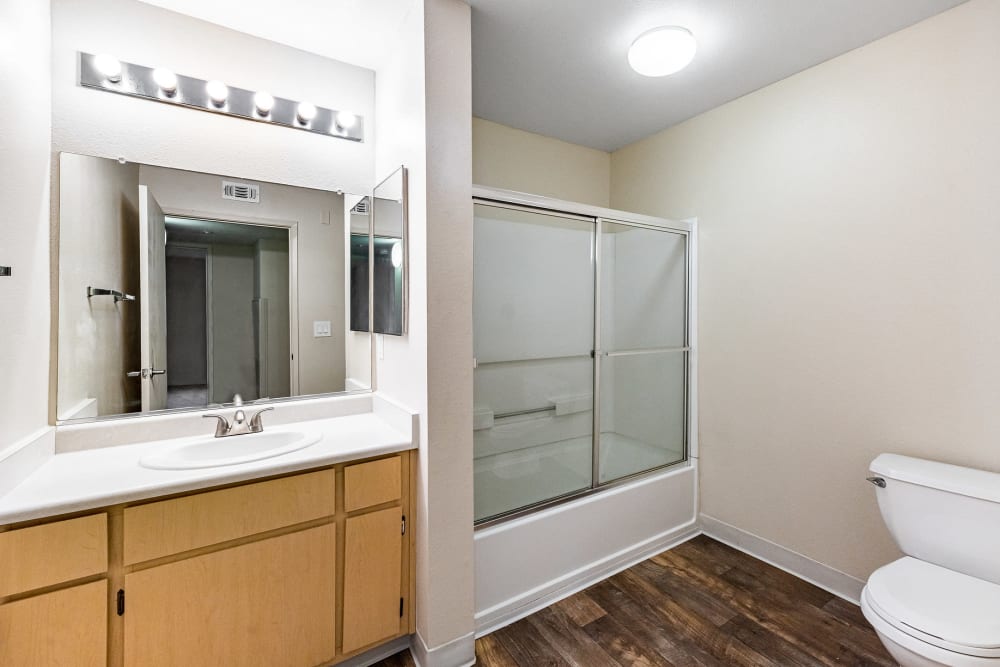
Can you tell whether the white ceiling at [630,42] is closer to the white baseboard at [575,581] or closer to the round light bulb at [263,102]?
the round light bulb at [263,102]

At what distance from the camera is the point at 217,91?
183 cm

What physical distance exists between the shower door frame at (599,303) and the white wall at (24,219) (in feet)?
4.77

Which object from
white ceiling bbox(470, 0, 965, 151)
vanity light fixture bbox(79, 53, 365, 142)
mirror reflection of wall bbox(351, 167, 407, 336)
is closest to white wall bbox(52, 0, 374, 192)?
vanity light fixture bbox(79, 53, 365, 142)

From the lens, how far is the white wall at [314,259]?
1.94 m

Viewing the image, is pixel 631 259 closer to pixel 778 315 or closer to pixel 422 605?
pixel 778 315

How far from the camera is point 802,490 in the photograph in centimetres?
220

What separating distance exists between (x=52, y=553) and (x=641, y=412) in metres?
2.55

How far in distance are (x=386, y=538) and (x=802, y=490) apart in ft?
6.66

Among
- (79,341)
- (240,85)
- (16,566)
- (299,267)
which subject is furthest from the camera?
(299,267)

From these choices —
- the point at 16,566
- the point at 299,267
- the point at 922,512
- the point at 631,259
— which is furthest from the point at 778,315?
the point at 16,566

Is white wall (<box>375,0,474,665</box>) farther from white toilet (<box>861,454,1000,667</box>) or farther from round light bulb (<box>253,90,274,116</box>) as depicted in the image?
white toilet (<box>861,454,1000,667</box>)

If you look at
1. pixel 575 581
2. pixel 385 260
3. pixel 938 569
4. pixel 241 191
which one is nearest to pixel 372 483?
pixel 385 260

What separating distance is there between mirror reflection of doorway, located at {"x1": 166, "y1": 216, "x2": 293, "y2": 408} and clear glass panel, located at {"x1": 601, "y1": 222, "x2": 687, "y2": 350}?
1.64 meters

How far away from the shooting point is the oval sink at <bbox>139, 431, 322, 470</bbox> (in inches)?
55.1
